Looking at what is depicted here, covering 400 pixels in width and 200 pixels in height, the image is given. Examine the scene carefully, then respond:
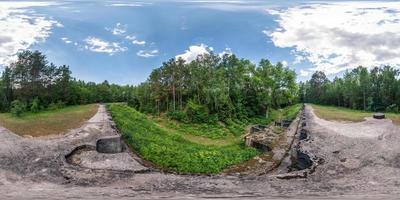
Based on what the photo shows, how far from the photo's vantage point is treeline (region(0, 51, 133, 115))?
14.7m

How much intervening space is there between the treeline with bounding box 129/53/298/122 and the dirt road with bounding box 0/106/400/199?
3.89 m

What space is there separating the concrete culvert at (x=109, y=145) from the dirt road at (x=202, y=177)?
0.63m

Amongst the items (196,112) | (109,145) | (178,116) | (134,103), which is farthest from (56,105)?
(196,112)

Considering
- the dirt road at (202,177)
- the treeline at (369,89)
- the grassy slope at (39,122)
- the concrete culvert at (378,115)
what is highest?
the treeline at (369,89)

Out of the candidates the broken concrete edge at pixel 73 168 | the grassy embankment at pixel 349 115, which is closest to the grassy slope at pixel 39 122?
the broken concrete edge at pixel 73 168

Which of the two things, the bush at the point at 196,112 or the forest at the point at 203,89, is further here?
the bush at the point at 196,112

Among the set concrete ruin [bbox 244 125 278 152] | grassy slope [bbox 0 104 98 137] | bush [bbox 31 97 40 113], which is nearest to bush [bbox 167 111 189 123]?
concrete ruin [bbox 244 125 278 152]

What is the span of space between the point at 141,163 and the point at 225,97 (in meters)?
9.02

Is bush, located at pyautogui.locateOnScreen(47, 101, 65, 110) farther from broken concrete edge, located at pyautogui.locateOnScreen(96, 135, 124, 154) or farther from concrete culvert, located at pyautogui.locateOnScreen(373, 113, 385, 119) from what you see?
concrete culvert, located at pyautogui.locateOnScreen(373, 113, 385, 119)

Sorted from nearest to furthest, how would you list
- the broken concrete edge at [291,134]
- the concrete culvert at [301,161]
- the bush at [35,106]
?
the bush at [35,106] → the concrete culvert at [301,161] → the broken concrete edge at [291,134]

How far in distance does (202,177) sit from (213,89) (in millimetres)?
9507

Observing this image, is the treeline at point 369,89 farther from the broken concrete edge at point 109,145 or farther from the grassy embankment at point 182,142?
the broken concrete edge at point 109,145

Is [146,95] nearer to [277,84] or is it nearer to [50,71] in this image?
[50,71]

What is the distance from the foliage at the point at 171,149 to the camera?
15078 mm
